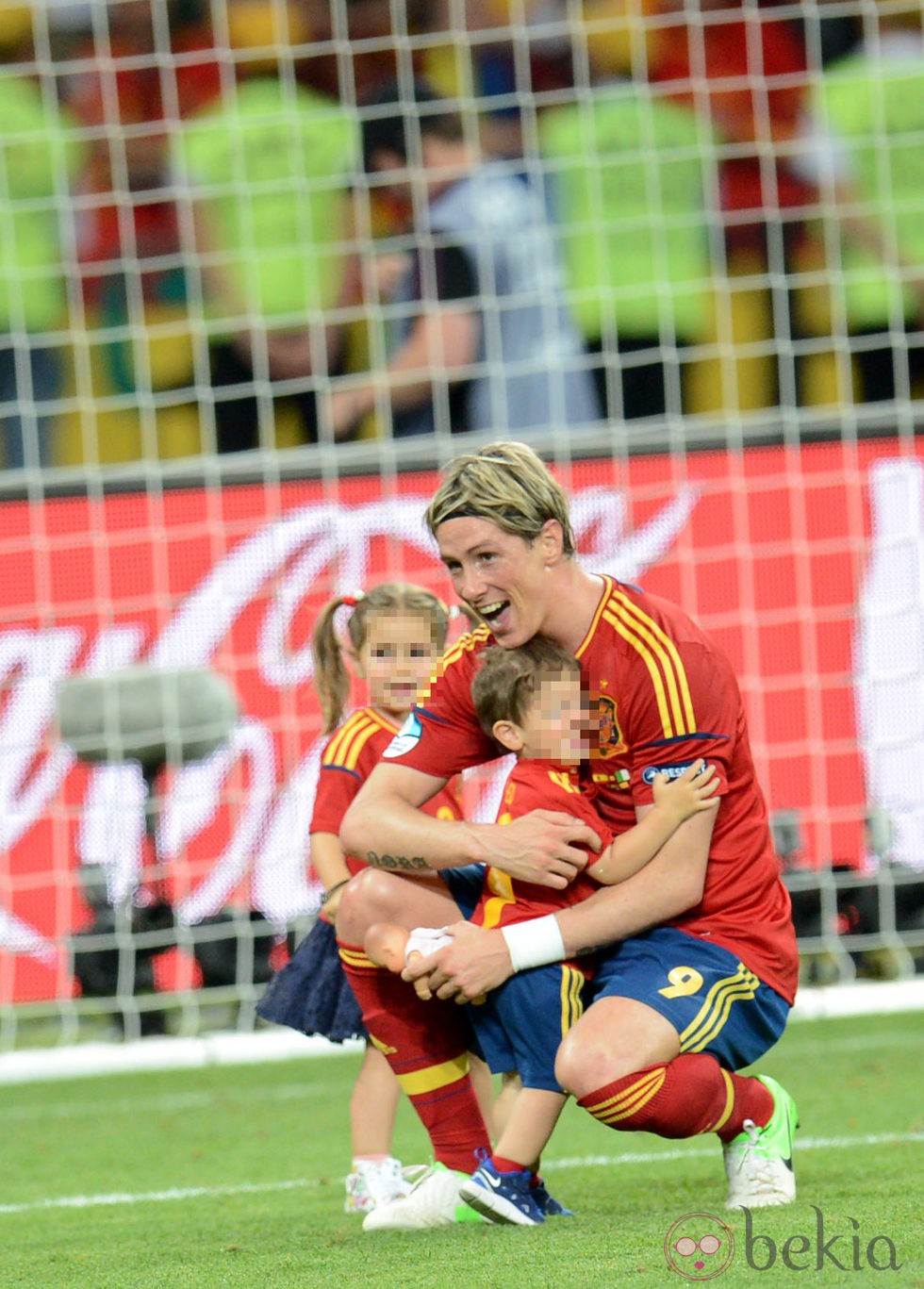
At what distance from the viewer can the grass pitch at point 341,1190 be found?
2.31 meters

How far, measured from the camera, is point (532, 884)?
9.12ft

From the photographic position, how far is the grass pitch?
231cm

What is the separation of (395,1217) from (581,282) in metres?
6.30

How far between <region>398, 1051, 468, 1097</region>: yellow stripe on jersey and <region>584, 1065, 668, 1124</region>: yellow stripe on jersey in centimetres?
42

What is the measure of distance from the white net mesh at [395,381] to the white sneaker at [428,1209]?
362 cm

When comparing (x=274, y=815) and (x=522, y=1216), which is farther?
(x=274, y=815)

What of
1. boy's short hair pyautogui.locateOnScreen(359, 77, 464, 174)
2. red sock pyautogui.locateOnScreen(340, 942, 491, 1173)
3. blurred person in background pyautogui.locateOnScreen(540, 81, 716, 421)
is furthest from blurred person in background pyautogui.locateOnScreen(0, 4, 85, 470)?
red sock pyautogui.locateOnScreen(340, 942, 491, 1173)

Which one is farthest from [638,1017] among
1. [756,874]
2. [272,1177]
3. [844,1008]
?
[844,1008]

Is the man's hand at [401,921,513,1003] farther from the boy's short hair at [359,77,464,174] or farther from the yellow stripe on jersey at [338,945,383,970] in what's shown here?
the boy's short hair at [359,77,464,174]

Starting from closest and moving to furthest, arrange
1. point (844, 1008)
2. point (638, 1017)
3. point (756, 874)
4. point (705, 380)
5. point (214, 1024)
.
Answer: point (638, 1017) < point (756, 874) < point (844, 1008) < point (214, 1024) < point (705, 380)

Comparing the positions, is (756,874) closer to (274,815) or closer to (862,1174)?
(862,1174)

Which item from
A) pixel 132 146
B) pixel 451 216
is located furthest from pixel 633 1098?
pixel 132 146

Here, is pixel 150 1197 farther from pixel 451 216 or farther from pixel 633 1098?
pixel 451 216

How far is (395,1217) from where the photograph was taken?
111 inches
